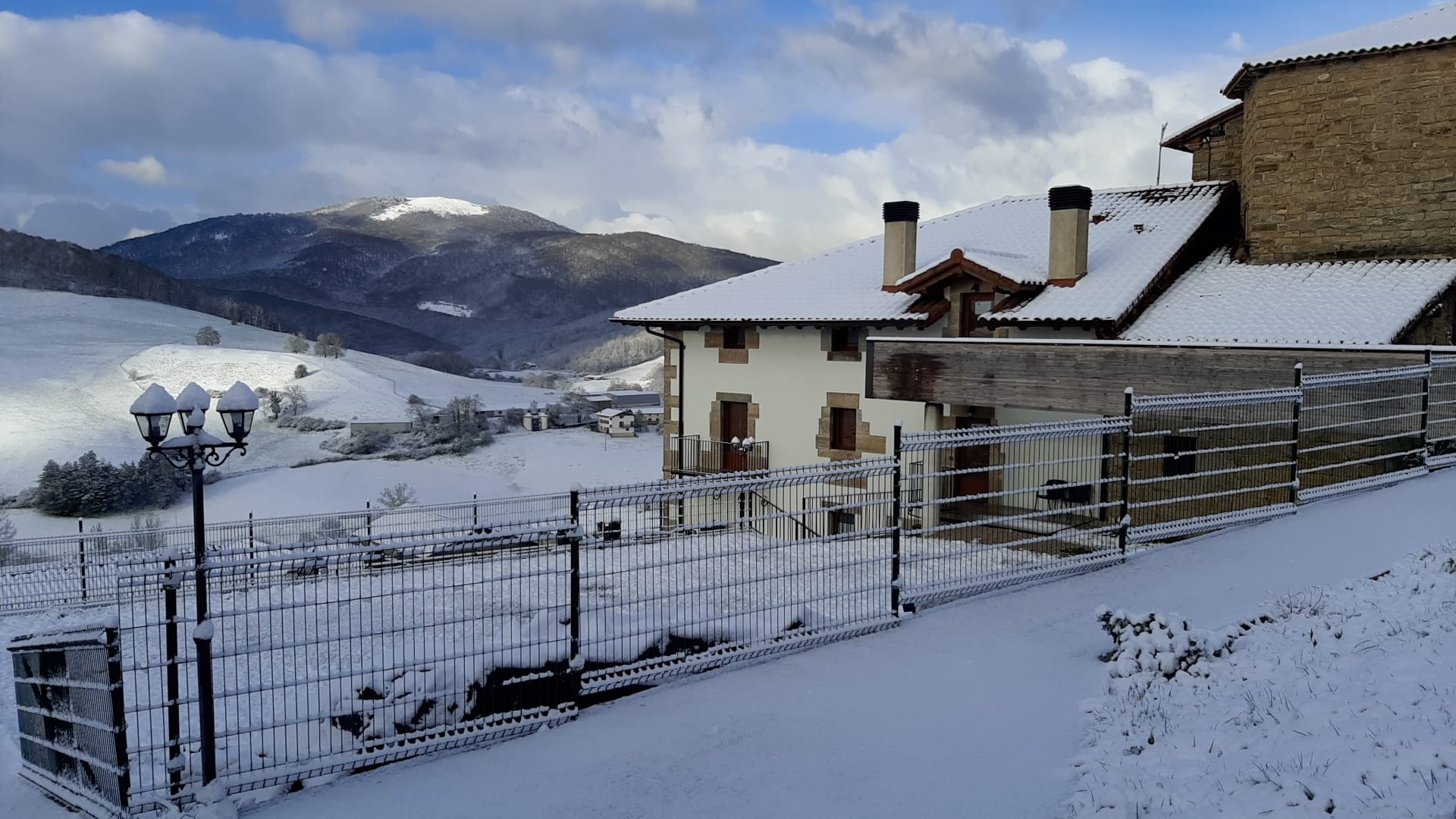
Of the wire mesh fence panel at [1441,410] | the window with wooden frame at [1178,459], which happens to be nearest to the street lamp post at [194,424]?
the wire mesh fence panel at [1441,410]

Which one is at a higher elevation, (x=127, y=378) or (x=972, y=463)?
(x=127, y=378)

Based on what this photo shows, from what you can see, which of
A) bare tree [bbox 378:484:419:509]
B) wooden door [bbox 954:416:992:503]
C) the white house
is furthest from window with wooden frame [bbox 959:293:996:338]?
bare tree [bbox 378:484:419:509]

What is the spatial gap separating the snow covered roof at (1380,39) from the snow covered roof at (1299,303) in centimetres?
384

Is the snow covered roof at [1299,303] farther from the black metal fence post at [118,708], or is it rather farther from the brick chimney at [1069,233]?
the black metal fence post at [118,708]

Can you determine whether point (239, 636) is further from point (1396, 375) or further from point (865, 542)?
point (1396, 375)

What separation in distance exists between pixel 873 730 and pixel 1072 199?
14.7m

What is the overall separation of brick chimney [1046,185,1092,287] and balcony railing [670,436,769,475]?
7820 millimetres

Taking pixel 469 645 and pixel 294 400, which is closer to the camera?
pixel 469 645

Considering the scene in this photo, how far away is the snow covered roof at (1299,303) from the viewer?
14539mm

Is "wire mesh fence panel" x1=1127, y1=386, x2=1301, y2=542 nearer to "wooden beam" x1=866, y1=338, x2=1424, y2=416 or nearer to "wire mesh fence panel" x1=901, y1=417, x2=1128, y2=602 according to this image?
"wire mesh fence panel" x1=901, y1=417, x2=1128, y2=602

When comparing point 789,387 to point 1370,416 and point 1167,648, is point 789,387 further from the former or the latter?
point 1167,648

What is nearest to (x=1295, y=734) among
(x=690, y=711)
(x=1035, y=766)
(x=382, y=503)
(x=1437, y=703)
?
(x=1437, y=703)

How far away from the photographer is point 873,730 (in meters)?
5.87

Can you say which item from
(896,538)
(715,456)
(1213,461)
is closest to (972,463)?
(1213,461)
